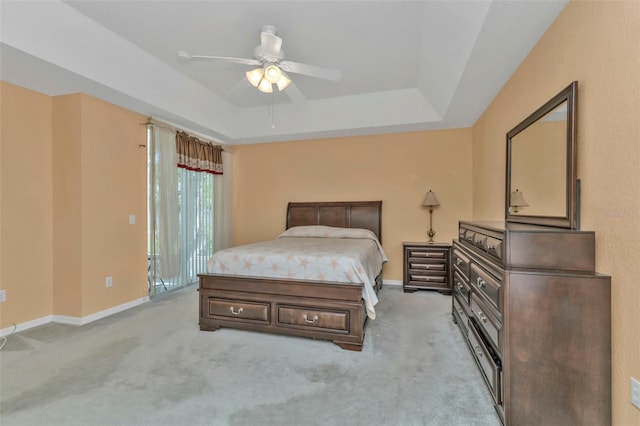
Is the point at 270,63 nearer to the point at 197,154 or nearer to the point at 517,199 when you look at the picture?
the point at 517,199

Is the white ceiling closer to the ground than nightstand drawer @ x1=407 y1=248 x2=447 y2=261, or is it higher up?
higher up

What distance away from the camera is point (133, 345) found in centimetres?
255

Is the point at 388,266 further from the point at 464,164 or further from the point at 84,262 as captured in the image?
the point at 84,262

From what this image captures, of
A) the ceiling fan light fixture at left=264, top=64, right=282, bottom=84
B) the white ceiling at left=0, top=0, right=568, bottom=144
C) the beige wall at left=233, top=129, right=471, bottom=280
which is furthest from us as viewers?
the beige wall at left=233, top=129, right=471, bottom=280

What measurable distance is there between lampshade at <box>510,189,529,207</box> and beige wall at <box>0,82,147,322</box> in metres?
4.36

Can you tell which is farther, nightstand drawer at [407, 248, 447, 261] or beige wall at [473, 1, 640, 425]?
nightstand drawer at [407, 248, 447, 261]

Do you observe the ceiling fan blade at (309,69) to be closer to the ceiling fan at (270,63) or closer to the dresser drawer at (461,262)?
the ceiling fan at (270,63)

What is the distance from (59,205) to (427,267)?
469 centimetres

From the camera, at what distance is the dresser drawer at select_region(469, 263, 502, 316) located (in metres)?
1.65

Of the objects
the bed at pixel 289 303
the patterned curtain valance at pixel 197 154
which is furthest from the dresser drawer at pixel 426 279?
the patterned curtain valance at pixel 197 154

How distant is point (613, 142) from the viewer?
1.44 m

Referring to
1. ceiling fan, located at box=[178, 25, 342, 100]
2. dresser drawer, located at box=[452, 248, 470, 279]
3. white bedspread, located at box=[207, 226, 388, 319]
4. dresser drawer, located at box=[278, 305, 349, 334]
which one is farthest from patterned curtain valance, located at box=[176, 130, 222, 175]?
dresser drawer, located at box=[452, 248, 470, 279]

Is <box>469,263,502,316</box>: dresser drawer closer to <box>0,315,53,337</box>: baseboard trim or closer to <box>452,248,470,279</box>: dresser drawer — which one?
<box>452,248,470,279</box>: dresser drawer

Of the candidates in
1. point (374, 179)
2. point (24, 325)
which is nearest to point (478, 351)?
point (374, 179)
